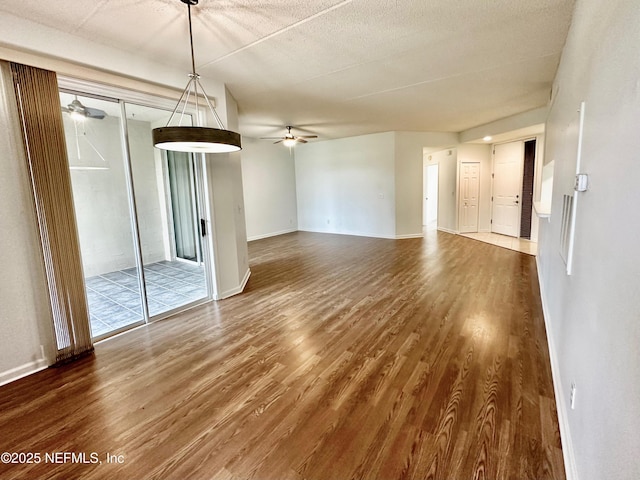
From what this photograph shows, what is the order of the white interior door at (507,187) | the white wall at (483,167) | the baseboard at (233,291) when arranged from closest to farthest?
the baseboard at (233,291)
the white interior door at (507,187)
the white wall at (483,167)

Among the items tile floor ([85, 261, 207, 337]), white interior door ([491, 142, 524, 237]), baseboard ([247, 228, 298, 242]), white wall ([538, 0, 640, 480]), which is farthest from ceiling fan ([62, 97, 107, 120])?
white interior door ([491, 142, 524, 237])

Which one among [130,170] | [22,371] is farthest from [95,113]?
[22,371]

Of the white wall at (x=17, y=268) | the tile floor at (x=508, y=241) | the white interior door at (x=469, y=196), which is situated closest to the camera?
the white wall at (x=17, y=268)

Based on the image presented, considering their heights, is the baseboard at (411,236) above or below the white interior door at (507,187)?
below

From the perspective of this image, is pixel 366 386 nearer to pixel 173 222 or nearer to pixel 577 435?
pixel 577 435

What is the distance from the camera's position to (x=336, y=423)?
185 cm

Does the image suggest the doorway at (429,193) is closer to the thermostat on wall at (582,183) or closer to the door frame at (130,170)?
the door frame at (130,170)

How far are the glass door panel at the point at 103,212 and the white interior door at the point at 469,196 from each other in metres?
7.78

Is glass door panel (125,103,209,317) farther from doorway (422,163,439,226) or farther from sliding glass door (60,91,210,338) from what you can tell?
doorway (422,163,439,226)

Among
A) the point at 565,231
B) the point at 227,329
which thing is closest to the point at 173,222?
the point at 227,329

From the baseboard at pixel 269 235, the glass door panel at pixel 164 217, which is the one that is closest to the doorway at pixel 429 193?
the baseboard at pixel 269 235

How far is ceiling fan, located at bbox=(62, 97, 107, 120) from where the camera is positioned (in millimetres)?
2792

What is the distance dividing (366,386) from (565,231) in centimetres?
181

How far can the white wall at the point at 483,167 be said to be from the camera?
7.95 metres
